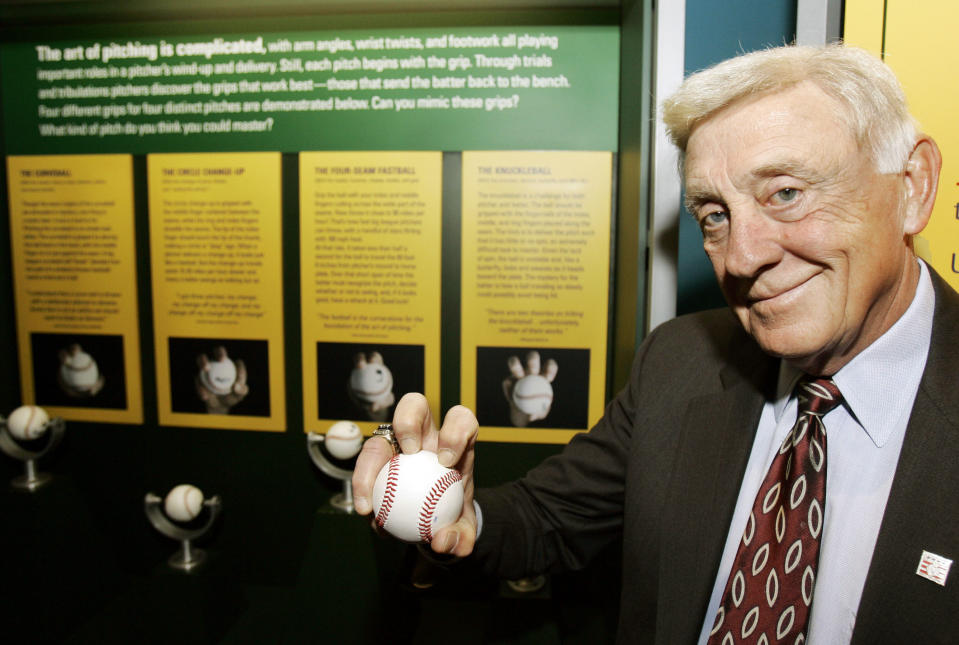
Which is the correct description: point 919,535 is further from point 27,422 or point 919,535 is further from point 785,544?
point 27,422

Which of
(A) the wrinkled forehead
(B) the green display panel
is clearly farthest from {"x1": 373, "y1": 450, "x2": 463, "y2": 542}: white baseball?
(B) the green display panel

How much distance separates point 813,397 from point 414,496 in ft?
2.35

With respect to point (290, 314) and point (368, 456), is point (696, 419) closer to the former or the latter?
point (368, 456)

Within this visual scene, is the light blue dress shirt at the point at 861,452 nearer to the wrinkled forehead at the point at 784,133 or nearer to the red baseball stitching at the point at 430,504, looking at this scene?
the wrinkled forehead at the point at 784,133

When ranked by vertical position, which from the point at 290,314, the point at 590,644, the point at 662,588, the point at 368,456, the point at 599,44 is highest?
the point at 599,44

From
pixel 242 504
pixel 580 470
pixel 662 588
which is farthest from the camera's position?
pixel 242 504

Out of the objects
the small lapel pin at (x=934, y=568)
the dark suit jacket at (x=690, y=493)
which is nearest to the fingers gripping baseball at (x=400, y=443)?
the dark suit jacket at (x=690, y=493)

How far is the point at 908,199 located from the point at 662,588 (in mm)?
817

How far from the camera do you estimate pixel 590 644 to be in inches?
69.5

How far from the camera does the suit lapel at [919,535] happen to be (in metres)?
0.68

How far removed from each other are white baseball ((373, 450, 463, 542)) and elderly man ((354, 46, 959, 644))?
0.12 feet

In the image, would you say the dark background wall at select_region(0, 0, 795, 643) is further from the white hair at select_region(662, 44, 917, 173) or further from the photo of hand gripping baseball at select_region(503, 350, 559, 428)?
the white hair at select_region(662, 44, 917, 173)

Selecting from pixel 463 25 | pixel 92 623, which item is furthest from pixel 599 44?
pixel 92 623

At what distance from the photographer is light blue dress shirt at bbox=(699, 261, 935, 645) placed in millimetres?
774
